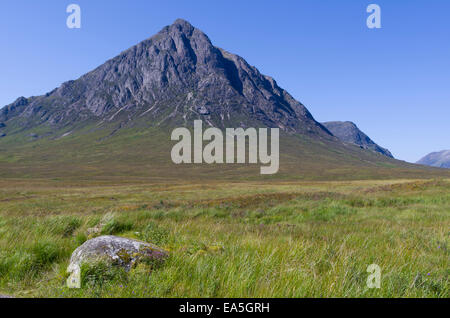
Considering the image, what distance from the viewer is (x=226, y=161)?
17162 cm

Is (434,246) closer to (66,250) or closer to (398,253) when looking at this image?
(398,253)

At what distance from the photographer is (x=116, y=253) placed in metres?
3.42

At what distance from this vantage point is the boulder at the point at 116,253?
10.9 feet

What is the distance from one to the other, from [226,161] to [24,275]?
168 m

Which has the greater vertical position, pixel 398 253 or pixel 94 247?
pixel 94 247

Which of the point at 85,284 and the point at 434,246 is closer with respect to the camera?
the point at 85,284

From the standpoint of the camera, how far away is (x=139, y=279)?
2.93m

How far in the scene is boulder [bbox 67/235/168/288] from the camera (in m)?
3.31
